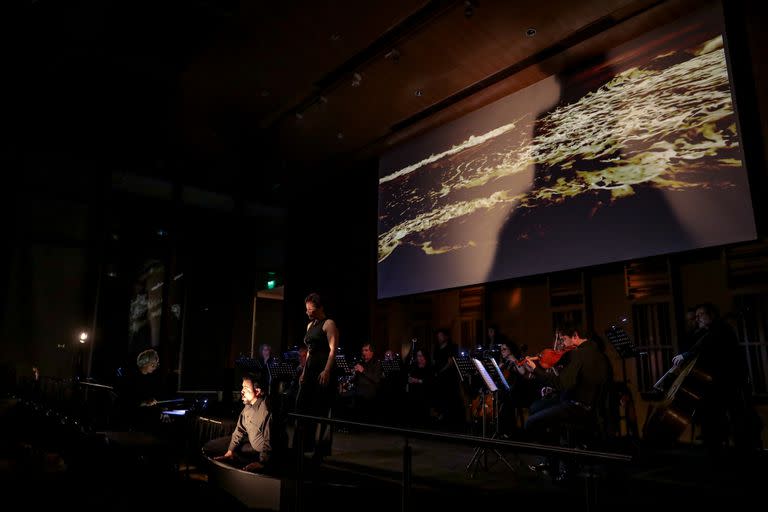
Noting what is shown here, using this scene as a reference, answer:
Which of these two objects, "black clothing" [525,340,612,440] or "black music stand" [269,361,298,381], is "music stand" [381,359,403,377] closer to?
"black music stand" [269,361,298,381]

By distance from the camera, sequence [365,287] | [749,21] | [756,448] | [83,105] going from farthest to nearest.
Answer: [365,287] < [83,105] < [749,21] < [756,448]

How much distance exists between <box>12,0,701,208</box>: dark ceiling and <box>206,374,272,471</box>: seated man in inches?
164

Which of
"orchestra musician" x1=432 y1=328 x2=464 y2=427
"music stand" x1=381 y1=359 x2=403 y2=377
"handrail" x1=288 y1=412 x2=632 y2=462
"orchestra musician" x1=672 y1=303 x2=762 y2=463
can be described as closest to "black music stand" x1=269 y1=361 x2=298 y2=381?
"music stand" x1=381 y1=359 x2=403 y2=377

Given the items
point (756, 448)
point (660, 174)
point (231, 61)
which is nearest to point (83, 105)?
point (231, 61)

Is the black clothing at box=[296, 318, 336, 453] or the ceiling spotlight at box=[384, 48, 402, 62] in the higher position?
the ceiling spotlight at box=[384, 48, 402, 62]

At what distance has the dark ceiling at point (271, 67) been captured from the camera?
19.2ft

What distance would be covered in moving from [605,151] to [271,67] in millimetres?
4319

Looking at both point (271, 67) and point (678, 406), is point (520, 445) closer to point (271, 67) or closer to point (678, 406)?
point (678, 406)

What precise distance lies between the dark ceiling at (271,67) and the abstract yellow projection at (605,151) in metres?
0.71

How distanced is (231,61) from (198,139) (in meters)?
2.52

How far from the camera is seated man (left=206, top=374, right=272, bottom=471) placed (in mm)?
4180

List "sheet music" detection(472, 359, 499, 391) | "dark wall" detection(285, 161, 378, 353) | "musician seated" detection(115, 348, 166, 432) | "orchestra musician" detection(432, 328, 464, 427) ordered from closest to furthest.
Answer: "sheet music" detection(472, 359, 499, 391), "musician seated" detection(115, 348, 166, 432), "orchestra musician" detection(432, 328, 464, 427), "dark wall" detection(285, 161, 378, 353)

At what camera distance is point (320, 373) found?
4.32 m

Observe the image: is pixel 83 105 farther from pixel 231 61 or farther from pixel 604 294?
pixel 604 294
